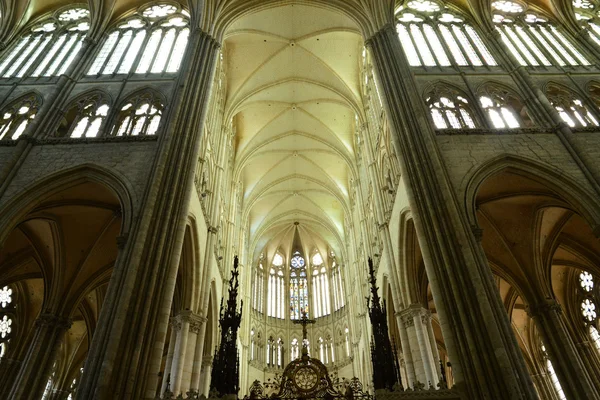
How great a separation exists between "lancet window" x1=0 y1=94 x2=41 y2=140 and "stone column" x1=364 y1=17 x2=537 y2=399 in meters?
12.0

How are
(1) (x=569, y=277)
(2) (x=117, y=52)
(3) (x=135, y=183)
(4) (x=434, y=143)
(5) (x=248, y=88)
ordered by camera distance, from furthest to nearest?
(5) (x=248, y=88), (1) (x=569, y=277), (2) (x=117, y=52), (4) (x=434, y=143), (3) (x=135, y=183)

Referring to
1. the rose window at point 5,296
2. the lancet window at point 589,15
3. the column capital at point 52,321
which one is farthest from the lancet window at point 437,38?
the rose window at point 5,296

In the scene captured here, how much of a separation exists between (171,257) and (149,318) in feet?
5.66

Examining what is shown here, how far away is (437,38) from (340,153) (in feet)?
30.5

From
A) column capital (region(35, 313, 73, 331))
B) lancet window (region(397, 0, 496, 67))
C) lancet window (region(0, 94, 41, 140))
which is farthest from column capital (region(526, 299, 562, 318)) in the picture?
lancet window (region(0, 94, 41, 140))

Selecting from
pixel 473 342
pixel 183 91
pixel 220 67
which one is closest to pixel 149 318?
pixel 473 342

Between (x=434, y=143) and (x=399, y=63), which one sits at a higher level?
(x=399, y=63)

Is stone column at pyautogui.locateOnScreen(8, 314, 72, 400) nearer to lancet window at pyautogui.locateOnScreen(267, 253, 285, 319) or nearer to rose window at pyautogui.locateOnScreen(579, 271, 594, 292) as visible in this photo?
lancet window at pyautogui.locateOnScreen(267, 253, 285, 319)

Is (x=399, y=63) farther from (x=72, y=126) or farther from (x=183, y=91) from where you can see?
(x=72, y=126)

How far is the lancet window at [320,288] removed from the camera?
34406 millimetres

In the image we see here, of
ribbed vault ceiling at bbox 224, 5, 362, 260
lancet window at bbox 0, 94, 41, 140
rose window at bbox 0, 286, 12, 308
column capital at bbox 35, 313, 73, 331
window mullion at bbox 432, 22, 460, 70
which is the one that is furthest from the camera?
ribbed vault ceiling at bbox 224, 5, 362, 260

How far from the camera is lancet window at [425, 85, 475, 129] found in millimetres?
14688

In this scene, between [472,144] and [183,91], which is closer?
[472,144]

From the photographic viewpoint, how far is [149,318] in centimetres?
984
